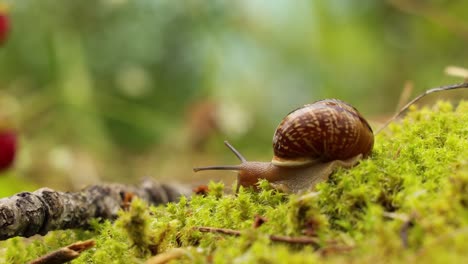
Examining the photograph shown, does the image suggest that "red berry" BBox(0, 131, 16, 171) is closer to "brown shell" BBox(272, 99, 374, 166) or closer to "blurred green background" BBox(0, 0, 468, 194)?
"blurred green background" BBox(0, 0, 468, 194)

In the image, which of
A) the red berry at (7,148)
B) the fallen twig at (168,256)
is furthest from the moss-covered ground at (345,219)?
the red berry at (7,148)

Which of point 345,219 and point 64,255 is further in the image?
point 64,255

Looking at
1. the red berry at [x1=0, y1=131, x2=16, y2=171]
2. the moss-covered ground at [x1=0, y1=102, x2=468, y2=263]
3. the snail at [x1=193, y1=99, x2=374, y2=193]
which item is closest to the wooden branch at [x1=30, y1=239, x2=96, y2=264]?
the moss-covered ground at [x1=0, y1=102, x2=468, y2=263]

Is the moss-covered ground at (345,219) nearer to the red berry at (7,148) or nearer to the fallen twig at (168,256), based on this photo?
the fallen twig at (168,256)

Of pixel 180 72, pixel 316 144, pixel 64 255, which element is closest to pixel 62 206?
pixel 64 255

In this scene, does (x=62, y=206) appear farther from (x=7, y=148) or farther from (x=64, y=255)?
(x=7, y=148)

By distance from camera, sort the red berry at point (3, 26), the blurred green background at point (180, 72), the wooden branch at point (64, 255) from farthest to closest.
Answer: the blurred green background at point (180, 72), the red berry at point (3, 26), the wooden branch at point (64, 255)
